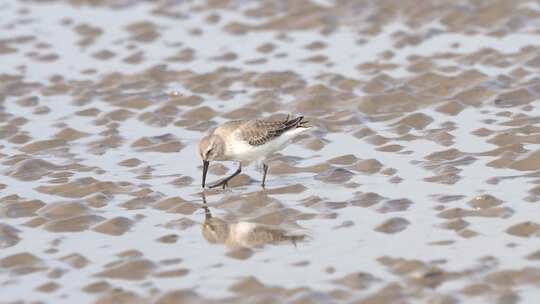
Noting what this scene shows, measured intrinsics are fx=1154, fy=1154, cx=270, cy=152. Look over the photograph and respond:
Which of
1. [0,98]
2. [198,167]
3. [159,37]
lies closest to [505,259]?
[198,167]

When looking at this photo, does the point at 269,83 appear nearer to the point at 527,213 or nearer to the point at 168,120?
the point at 168,120

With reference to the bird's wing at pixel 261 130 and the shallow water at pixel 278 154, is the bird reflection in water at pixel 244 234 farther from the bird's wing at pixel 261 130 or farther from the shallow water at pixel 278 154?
the bird's wing at pixel 261 130

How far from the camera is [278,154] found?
1617 cm

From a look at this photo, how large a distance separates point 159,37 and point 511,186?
33.4ft

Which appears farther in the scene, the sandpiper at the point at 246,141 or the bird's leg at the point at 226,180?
the bird's leg at the point at 226,180

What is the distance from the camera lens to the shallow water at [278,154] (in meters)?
11.5

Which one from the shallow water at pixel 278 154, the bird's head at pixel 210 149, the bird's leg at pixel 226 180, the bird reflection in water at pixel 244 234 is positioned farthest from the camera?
the bird's leg at pixel 226 180

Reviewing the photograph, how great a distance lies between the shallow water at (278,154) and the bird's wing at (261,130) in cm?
62

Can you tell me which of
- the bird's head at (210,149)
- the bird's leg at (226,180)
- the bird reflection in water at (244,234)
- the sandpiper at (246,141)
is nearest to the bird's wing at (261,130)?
the sandpiper at (246,141)

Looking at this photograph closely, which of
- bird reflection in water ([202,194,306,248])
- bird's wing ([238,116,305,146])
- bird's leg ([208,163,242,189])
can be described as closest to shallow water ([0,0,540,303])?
bird reflection in water ([202,194,306,248])

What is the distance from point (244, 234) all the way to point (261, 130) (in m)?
2.33

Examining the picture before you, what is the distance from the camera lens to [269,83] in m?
19.2

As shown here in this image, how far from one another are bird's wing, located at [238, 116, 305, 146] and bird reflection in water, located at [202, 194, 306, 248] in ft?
5.20

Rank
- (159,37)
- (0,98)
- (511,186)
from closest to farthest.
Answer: (511,186)
(0,98)
(159,37)
